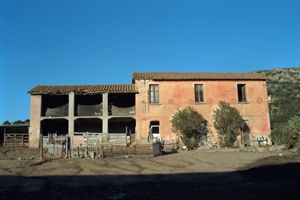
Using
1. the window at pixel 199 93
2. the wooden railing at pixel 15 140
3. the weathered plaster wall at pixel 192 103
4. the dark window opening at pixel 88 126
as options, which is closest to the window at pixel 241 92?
the weathered plaster wall at pixel 192 103

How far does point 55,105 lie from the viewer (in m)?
36.7

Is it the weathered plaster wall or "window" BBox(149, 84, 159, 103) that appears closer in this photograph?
the weathered plaster wall

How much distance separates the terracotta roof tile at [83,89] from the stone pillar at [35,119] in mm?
719

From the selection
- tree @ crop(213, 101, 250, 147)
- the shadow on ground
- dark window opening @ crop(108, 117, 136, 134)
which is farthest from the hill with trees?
the shadow on ground

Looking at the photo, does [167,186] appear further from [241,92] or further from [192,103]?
[241,92]

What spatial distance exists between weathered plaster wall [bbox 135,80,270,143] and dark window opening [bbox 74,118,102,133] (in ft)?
17.6

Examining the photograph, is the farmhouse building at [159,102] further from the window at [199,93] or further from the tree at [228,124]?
the tree at [228,124]

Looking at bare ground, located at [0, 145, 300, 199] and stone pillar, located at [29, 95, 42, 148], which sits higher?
stone pillar, located at [29, 95, 42, 148]

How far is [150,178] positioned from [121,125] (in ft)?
68.3

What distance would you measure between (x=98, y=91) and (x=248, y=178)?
20.9 metres

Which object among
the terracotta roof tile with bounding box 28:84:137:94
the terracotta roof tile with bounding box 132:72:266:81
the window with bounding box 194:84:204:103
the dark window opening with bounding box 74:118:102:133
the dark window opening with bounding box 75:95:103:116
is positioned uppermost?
the terracotta roof tile with bounding box 132:72:266:81

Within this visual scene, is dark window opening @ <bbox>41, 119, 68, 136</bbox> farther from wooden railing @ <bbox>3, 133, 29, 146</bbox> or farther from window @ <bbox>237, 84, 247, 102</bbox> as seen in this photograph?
window @ <bbox>237, 84, 247, 102</bbox>

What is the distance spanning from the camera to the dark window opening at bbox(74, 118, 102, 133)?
1467 inches

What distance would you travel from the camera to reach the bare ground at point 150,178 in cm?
1287
